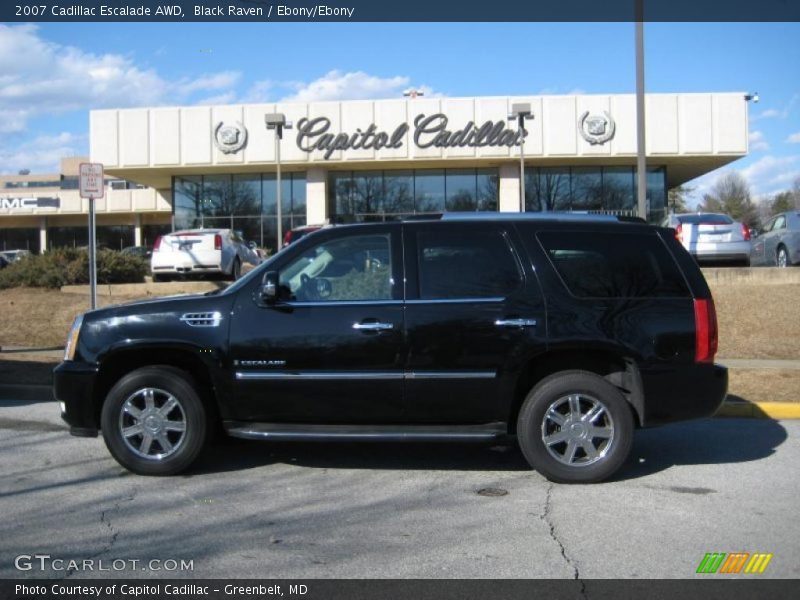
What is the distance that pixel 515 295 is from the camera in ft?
19.2

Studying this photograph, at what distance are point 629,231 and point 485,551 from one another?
2.91 m

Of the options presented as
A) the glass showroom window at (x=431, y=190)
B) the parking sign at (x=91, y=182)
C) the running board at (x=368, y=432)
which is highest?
the glass showroom window at (x=431, y=190)

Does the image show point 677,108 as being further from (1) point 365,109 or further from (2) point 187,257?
(2) point 187,257

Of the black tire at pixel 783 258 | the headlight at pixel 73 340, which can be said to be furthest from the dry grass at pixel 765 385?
the black tire at pixel 783 258

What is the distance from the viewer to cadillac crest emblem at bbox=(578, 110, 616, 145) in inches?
1133

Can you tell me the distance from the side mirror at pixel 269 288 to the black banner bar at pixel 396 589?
2.26 meters

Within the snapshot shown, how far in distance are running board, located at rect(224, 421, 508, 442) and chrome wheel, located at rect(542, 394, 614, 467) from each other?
358 mm

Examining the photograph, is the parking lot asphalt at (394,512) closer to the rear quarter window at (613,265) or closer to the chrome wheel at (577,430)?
the chrome wheel at (577,430)

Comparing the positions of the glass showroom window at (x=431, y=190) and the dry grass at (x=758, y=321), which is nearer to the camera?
the dry grass at (x=758, y=321)

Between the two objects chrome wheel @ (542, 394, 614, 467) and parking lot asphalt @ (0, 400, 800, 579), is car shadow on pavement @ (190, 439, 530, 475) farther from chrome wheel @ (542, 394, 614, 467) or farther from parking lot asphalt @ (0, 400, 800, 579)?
chrome wheel @ (542, 394, 614, 467)

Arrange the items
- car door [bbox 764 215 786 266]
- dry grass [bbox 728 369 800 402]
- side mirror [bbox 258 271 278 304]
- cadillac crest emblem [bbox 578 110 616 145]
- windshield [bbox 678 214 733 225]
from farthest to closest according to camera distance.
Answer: cadillac crest emblem [bbox 578 110 616 145]
car door [bbox 764 215 786 266]
windshield [bbox 678 214 733 225]
dry grass [bbox 728 369 800 402]
side mirror [bbox 258 271 278 304]

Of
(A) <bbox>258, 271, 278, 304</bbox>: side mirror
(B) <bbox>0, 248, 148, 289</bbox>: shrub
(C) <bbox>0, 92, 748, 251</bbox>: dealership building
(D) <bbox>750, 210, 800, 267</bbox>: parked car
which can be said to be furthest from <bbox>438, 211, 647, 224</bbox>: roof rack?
(C) <bbox>0, 92, 748, 251</bbox>: dealership building

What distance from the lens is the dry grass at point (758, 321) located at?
480 inches

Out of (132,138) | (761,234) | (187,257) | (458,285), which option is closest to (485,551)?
(458,285)
